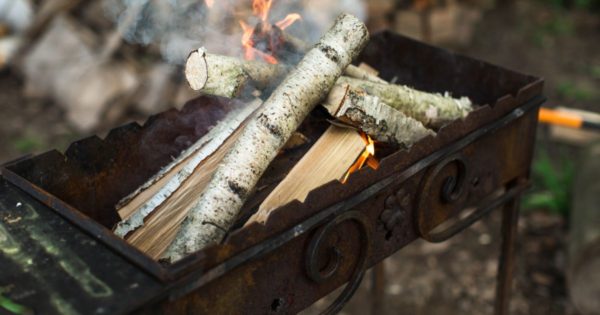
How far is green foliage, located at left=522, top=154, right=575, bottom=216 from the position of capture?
423 cm

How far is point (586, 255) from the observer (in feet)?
11.2

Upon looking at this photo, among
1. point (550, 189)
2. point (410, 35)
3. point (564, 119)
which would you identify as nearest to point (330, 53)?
point (564, 119)

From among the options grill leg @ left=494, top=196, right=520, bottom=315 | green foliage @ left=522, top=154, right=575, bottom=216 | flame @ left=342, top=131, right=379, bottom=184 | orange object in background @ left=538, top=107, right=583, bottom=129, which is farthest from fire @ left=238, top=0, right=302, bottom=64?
green foliage @ left=522, top=154, right=575, bottom=216

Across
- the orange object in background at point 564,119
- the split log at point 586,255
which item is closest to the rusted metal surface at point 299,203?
the split log at point 586,255

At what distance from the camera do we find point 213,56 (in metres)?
2.14

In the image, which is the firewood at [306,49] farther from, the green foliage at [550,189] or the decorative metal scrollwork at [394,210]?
the green foliage at [550,189]

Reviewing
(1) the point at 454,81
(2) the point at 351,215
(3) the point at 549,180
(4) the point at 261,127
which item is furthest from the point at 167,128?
(3) the point at 549,180

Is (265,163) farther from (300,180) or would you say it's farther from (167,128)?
(167,128)

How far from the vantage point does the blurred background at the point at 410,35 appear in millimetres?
3377

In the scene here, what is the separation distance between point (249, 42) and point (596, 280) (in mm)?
2169

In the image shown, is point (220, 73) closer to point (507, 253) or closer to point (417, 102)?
point (417, 102)

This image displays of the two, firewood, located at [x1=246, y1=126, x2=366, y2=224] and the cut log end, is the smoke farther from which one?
firewood, located at [x1=246, y1=126, x2=366, y2=224]

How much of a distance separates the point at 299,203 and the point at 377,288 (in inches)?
68.8

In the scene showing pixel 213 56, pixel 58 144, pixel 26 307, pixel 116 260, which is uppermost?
pixel 58 144
